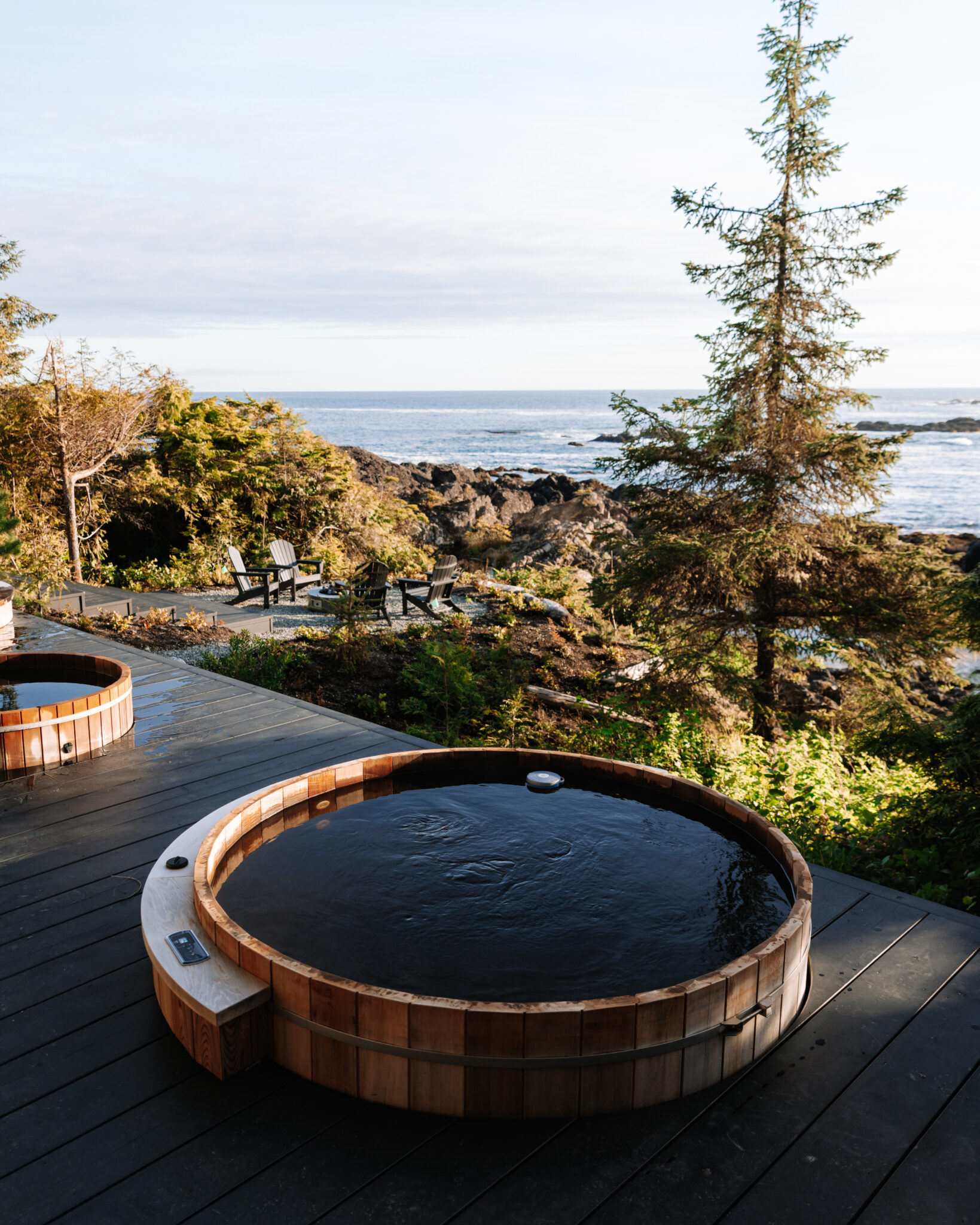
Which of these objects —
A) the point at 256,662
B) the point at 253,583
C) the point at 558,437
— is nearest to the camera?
the point at 256,662

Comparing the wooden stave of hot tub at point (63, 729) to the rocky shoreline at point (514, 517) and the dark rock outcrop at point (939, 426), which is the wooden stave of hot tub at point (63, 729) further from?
the dark rock outcrop at point (939, 426)

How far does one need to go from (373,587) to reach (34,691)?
187 inches

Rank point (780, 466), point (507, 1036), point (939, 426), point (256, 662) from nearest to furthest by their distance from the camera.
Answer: point (507, 1036)
point (780, 466)
point (256, 662)
point (939, 426)

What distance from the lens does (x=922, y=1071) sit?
2.10 meters

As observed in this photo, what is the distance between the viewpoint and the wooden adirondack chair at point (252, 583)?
1018cm

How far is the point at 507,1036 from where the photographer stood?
73.1 inches

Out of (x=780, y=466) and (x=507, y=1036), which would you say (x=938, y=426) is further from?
(x=507, y=1036)

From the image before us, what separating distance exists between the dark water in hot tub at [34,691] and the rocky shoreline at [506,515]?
8.43 metres

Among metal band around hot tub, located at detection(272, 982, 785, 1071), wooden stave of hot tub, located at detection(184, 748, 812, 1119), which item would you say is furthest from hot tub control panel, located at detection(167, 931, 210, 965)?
metal band around hot tub, located at detection(272, 982, 785, 1071)

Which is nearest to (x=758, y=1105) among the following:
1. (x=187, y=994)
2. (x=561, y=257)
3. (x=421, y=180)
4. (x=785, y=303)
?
(x=187, y=994)

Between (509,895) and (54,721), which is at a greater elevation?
(54,721)

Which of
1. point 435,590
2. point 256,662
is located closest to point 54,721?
point 256,662

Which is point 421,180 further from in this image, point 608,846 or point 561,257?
point 561,257

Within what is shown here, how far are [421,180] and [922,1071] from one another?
17.8 m
